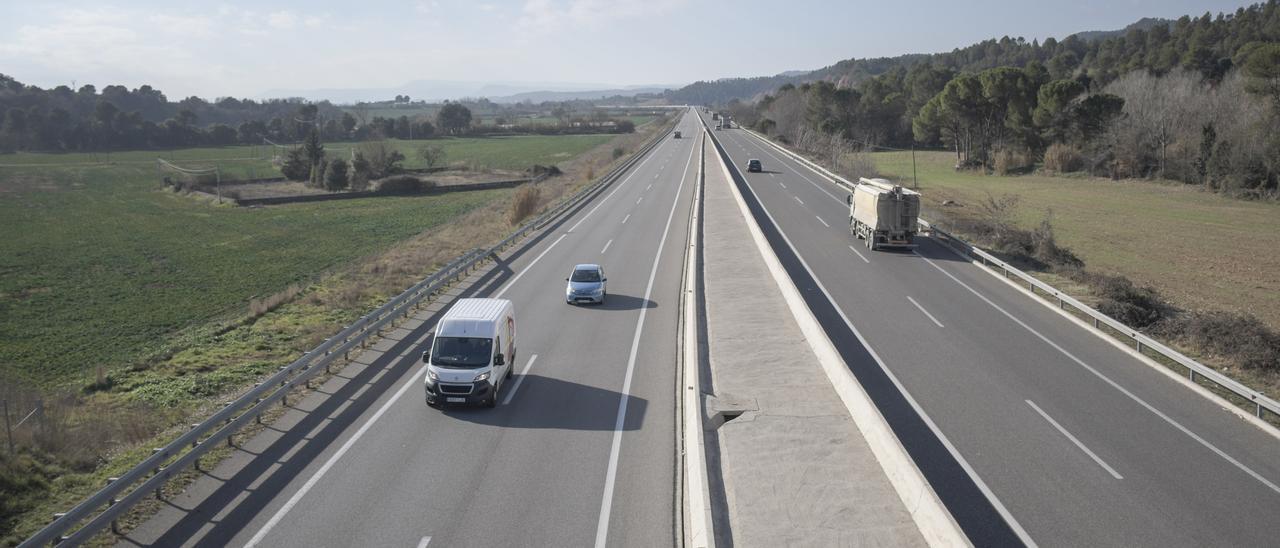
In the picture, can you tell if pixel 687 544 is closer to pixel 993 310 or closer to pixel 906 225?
pixel 993 310

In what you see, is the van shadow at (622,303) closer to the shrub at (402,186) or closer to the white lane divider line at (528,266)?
the white lane divider line at (528,266)

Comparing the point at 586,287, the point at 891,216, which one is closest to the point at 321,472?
the point at 586,287

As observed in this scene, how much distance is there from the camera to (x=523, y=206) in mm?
50094

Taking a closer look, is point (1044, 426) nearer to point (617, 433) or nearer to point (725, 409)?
point (725, 409)

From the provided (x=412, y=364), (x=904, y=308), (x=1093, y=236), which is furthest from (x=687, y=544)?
(x=1093, y=236)

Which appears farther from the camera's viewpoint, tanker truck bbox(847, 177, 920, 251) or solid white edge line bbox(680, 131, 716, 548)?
tanker truck bbox(847, 177, 920, 251)

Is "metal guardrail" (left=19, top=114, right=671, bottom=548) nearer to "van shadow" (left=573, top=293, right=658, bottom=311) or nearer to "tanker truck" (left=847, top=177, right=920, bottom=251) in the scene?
"van shadow" (left=573, top=293, right=658, bottom=311)

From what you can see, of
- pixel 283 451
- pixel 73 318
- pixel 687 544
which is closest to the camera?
pixel 687 544

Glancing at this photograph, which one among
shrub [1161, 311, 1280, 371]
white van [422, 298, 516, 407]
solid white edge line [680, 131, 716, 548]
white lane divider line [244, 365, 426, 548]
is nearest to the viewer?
solid white edge line [680, 131, 716, 548]

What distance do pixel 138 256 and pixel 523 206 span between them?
69.5 feet

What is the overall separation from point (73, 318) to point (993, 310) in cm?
3077

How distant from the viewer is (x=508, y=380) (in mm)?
18031

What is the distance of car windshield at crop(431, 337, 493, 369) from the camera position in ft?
52.7

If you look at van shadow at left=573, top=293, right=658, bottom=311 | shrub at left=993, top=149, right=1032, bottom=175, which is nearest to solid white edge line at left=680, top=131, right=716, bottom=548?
van shadow at left=573, top=293, right=658, bottom=311
